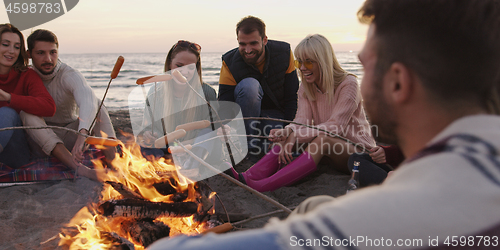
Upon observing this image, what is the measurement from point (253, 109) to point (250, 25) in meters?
0.99

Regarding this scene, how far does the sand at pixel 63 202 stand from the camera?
7.27ft

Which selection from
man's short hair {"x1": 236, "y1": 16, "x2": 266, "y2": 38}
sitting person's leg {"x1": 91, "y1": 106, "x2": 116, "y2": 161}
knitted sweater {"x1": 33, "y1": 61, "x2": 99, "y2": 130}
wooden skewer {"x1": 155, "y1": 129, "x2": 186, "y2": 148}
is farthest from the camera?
man's short hair {"x1": 236, "y1": 16, "x2": 266, "y2": 38}

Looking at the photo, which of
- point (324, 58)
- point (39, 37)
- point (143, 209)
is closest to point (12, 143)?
point (39, 37)

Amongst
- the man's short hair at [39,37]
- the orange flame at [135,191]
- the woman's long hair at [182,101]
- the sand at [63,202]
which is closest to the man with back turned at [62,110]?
the man's short hair at [39,37]

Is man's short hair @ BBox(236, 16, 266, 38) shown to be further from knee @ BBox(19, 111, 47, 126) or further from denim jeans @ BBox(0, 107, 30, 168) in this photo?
denim jeans @ BBox(0, 107, 30, 168)

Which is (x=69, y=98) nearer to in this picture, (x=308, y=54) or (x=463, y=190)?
(x=308, y=54)

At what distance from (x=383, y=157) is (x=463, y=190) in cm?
240

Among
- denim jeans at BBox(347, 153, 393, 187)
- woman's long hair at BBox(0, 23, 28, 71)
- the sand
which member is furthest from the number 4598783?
denim jeans at BBox(347, 153, 393, 187)

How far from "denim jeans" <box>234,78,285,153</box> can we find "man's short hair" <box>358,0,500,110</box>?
10.6 ft

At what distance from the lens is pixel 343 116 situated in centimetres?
316

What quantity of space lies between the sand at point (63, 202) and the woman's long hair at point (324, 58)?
0.88 meters

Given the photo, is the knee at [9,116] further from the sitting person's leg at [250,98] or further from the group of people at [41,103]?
the sitting person's leg at [250,98]

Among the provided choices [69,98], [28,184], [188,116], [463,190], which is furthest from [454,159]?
[69,98]

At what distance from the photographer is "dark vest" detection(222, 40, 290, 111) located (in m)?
4.22
